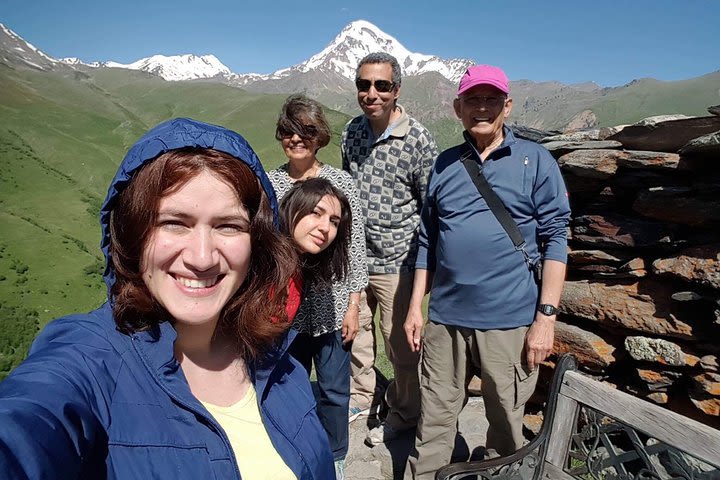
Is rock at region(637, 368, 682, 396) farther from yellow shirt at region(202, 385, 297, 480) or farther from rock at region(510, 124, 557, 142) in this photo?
yellow shirt at region(202, 385, 297, 480)

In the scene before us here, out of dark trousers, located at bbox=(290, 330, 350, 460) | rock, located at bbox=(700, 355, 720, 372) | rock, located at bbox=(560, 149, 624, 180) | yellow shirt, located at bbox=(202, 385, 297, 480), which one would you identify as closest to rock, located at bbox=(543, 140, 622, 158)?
rock, located at bbox=(560, 149, 624, 180)

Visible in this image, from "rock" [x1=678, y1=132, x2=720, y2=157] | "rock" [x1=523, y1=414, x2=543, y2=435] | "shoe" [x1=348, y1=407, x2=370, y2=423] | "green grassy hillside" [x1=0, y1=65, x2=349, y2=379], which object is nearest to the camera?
"rock" [x1=678, y1=132, x2=720, y2=157]

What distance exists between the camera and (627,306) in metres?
3.71

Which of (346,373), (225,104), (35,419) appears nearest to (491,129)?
(346,373)

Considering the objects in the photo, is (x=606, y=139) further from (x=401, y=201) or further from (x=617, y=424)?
(x=617, y=424)

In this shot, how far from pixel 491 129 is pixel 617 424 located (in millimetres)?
1884

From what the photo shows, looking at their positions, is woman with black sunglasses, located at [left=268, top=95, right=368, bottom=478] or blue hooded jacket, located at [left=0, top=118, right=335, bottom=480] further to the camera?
woman with black sunglasses, located at [left=268, top=95, right=368, bottom=478]

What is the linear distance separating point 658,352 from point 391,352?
220 cm

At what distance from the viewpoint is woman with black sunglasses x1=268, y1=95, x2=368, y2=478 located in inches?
127

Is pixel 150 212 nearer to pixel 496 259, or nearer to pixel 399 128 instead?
pixel 496 259

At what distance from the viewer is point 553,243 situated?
9.52 ft

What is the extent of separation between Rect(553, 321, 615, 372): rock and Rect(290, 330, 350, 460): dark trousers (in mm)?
1996

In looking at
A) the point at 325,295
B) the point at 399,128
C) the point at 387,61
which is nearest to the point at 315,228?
the point at 325,295

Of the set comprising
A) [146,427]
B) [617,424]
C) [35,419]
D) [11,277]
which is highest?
[35,419]
